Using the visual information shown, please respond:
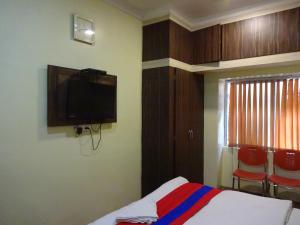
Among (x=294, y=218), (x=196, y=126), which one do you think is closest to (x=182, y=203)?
(x=294, y=218)

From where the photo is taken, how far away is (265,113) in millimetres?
3375

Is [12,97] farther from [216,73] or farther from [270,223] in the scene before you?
[216,73]

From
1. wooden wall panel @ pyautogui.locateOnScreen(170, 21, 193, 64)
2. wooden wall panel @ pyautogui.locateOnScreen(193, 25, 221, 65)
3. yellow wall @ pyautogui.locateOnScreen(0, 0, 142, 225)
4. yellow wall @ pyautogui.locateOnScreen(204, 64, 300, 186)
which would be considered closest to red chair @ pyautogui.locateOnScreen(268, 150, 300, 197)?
yellow wall @ pyautogui.locateOnScreen(204, 64, 300, 186)

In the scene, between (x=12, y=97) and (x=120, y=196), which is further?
(x=120, y=196)

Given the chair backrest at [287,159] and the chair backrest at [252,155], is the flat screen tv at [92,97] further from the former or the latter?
the chair backrest at [287,159]

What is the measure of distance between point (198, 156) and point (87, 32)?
246 centimetres

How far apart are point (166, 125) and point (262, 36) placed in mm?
1635

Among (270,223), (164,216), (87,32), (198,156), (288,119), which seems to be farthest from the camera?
(198,156)

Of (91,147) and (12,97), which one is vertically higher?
(12,97)

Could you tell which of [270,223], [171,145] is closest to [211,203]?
[270,223]

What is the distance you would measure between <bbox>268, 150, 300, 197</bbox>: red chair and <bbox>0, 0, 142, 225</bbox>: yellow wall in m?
2.01

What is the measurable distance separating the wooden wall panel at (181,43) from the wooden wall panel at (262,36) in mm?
491

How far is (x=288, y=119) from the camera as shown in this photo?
10.5 ft

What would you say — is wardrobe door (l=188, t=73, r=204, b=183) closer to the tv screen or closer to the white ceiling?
the white ceiling
